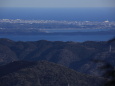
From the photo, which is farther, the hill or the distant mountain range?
the distant mountain range

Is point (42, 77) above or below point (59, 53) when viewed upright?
below

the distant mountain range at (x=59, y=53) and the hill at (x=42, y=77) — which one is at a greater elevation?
the distant mountain range at (x=59, y=53)

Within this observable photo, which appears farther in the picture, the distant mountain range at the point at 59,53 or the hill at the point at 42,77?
the distant mountain range at the point at 59,53

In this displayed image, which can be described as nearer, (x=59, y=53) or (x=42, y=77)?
(x=42, y=77)

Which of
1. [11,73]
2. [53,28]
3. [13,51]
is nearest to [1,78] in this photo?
[11,73]

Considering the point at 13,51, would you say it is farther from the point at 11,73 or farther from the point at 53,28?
the point at 53,28
